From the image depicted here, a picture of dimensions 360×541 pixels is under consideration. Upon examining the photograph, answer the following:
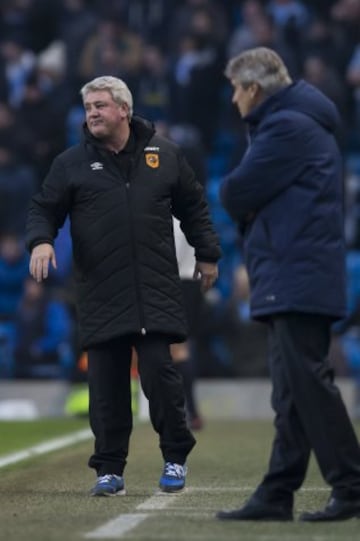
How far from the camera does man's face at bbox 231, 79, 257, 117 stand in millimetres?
7047

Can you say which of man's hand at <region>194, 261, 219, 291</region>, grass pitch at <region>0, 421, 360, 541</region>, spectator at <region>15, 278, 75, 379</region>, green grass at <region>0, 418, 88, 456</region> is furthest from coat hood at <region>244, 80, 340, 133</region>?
spectator at <region>15, 278, 75, 379</region>

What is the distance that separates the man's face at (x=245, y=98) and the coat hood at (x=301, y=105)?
46 mm

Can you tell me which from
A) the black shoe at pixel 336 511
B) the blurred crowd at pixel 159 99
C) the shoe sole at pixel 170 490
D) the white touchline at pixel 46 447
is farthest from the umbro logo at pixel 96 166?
the blurred crowd at pixel 159 99

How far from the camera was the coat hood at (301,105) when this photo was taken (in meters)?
7.01

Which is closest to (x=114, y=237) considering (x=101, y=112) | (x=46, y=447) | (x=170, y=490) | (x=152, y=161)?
(x=152, y=161)

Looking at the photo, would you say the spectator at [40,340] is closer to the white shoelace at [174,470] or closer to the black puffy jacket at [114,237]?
the white shoelace at [174,470]

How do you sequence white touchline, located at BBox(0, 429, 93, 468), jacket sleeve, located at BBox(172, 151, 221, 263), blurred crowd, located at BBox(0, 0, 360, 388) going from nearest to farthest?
jacket sleeve, located at BBox(172, 151, 221, 263)
white touchline, located at BBox(0, 429, 93, 468)
blurred crowd, located at BBox(0, 0, 360, 388)

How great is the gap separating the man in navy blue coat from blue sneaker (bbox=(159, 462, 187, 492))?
1507 millimetres

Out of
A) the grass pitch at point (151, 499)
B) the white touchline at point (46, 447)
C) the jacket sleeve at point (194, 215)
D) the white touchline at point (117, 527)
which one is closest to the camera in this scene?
the white touchline at point (117, 527)

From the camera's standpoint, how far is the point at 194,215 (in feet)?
28.8

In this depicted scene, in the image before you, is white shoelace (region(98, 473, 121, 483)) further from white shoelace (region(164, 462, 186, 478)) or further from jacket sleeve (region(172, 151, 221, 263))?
jacket sleeve (region(172, 151, 221, 263))

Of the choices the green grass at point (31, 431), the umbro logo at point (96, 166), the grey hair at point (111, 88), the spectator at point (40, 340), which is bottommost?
the green grass at point (31, 431)

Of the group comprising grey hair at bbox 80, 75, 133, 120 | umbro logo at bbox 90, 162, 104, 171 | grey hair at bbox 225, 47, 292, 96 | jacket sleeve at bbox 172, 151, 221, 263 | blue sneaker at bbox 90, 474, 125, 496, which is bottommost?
blue sneaker at bbox 90, 474, 125, 496

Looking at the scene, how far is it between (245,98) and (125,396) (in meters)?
2.13
